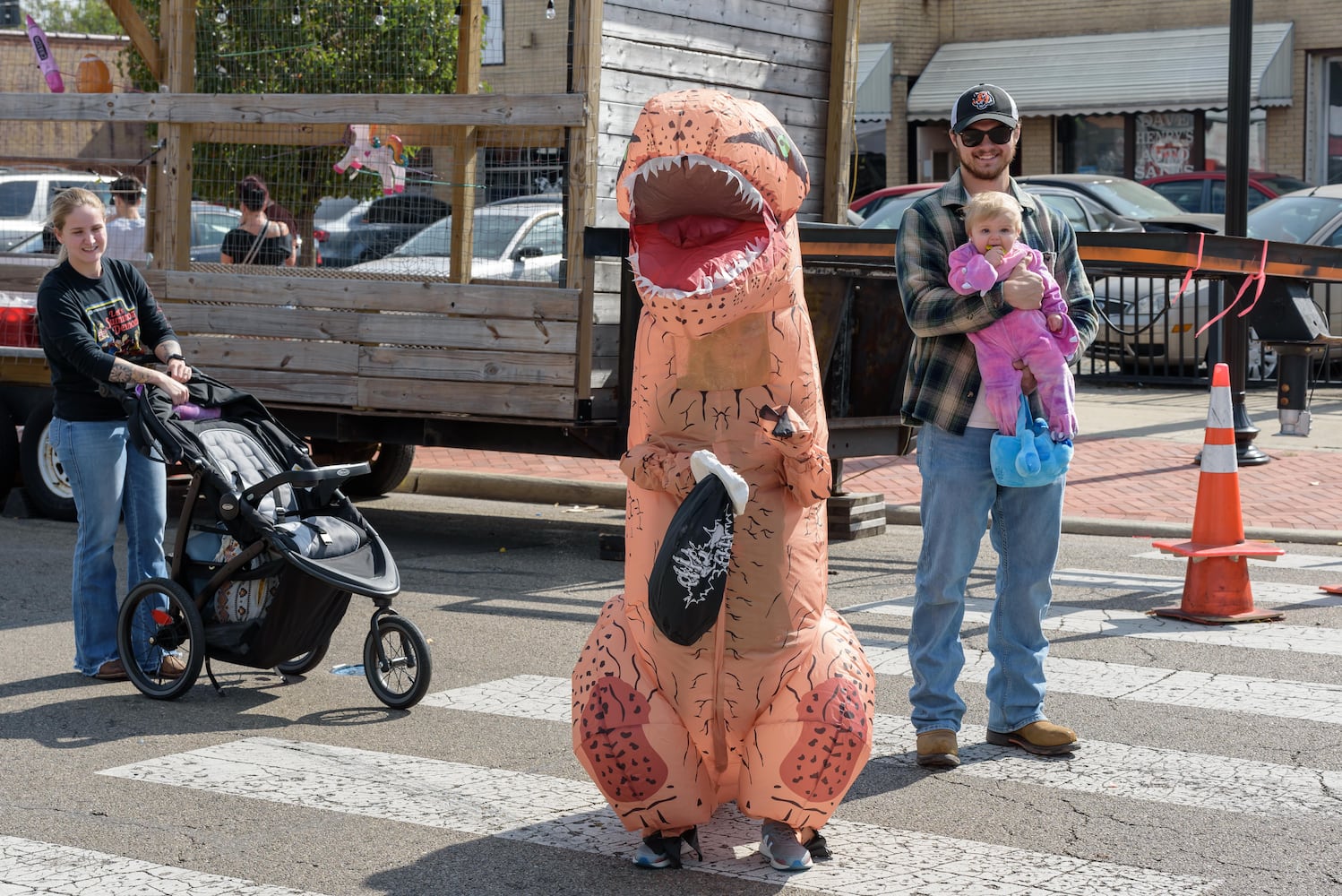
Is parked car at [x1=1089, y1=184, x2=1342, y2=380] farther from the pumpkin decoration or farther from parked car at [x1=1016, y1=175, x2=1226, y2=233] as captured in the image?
the pumpkin decoration

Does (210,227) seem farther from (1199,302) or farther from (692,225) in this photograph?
(1199,302)

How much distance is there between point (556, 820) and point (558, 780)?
428 millimetres

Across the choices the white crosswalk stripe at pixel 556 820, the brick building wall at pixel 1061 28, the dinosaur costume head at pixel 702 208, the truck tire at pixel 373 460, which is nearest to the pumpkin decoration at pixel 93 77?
the truck tire at pixel 373 460

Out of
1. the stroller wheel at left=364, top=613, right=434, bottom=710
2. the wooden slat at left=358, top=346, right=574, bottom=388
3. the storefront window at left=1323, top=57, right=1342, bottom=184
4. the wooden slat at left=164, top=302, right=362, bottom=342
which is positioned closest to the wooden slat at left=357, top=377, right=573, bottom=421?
the wooden slat at left=358, top=346, right=574, bottom=388

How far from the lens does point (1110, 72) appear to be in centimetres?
2566

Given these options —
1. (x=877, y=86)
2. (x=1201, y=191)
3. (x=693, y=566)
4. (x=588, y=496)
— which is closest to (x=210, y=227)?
(x=588, y=496)

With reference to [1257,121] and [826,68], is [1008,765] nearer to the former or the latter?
[826,68]

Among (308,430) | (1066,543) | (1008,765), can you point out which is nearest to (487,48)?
(308,430)

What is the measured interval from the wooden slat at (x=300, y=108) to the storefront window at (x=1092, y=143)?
19.4 m

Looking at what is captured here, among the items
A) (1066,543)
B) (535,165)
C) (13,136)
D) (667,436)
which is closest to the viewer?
(667,436)

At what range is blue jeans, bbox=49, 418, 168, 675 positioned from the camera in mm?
6445

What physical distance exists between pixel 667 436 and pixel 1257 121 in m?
23.5

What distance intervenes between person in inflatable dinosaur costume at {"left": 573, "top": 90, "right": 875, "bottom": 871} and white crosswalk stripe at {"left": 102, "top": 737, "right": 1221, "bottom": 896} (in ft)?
0.67

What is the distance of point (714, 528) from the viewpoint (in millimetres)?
4004
